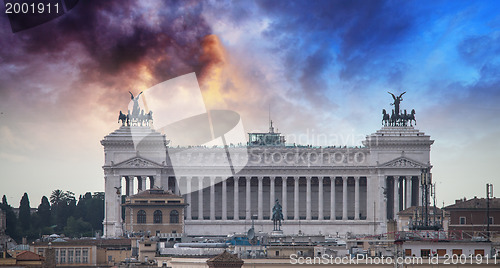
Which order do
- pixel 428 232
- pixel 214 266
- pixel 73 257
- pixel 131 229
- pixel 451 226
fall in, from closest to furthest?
pixel 214 266, pixel 428 232, pixel 73 257, pixel 451 226, pixel 131 229

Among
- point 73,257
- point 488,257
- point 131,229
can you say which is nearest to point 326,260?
point 488,257

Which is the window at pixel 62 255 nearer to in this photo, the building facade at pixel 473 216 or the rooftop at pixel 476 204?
the building facade at pixel 473 216

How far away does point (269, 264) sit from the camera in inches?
4250

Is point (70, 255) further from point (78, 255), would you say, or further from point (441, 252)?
point (441, 252)

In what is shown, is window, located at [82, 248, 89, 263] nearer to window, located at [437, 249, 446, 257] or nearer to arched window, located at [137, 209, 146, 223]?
arched window, located at [137, 209, 146, 223]

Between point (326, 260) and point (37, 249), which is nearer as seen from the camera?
point (326, 260)

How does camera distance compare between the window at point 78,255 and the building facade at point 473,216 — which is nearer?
the window at point 78,255

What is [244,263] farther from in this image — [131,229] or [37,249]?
[131,229]

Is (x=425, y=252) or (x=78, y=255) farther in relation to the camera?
(x=78, y=255)

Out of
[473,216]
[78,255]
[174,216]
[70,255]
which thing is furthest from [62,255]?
[174,216]

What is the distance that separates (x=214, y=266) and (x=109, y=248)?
5668 centimetres
